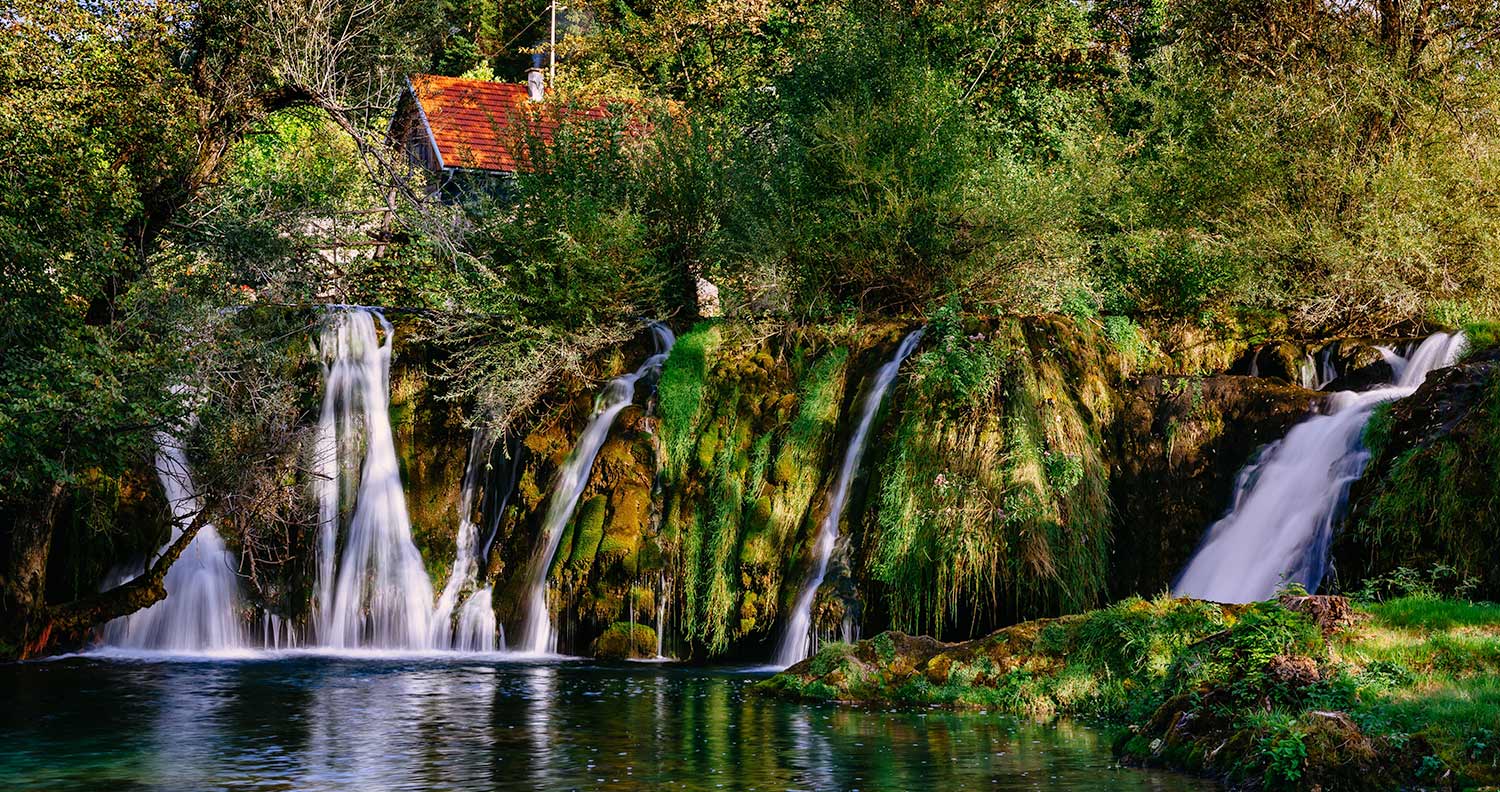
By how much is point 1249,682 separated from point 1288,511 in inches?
239

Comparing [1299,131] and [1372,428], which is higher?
[1299,131]

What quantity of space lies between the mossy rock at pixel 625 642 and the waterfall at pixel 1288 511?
6.50m

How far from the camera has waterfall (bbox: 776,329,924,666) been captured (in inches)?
612

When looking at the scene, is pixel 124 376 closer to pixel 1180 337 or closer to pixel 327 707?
pixel 327 707

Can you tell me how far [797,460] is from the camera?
16.9 metres

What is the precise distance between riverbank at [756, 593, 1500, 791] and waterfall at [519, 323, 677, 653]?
553 cm

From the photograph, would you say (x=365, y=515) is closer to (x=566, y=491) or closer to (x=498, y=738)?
(x=566, y=491)

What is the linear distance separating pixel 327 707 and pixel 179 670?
4.12 m

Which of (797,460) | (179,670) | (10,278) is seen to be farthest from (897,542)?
(10,278)

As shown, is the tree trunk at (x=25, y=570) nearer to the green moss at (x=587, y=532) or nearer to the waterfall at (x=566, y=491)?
the waterfall at (x=566, y=491)

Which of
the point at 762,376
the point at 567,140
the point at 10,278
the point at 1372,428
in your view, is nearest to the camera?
the point at 1372,428

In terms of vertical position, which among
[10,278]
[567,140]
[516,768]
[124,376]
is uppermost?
[567,140]

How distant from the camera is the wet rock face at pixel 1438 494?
11820 millimetres

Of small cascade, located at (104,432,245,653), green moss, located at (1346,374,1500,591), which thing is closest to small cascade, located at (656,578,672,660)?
small cascade, located at (104,432,245,653)
